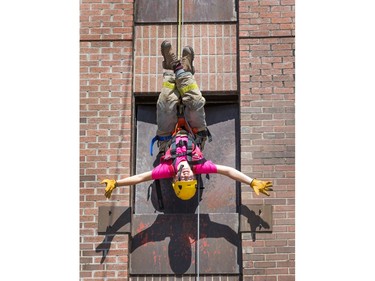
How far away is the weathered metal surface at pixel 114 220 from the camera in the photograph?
721cm

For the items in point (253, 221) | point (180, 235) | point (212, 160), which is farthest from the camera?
point (212, 160)

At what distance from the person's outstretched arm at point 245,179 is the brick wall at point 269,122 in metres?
0.32

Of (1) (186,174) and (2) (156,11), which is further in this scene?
(2) (156,11)

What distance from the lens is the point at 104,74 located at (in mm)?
7637

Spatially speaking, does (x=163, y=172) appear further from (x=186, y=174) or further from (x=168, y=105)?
(x=168, y=105)

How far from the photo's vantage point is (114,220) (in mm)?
7242

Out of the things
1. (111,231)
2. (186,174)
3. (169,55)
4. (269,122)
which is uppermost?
(169,55)

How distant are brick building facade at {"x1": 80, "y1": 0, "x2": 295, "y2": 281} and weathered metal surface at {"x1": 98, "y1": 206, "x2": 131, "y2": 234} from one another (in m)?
0.06

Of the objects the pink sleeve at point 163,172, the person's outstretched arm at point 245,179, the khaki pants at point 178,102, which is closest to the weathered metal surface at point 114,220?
the pink sleeve at point 163,172

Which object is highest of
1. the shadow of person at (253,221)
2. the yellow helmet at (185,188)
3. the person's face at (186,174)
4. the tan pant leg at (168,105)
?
the tan pant leg at (168,105)

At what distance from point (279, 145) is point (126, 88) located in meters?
1.81

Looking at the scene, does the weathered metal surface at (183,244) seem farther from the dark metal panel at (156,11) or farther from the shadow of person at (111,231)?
the dark metal panel at (156,11)

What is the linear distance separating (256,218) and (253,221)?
4 centimetres

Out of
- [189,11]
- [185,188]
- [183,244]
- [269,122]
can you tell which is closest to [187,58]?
[189,11]
